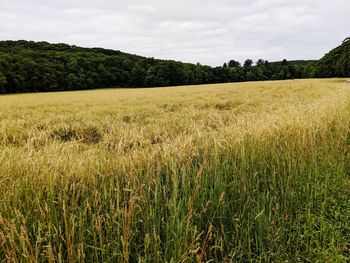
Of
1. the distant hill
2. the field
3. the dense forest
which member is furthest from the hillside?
the field

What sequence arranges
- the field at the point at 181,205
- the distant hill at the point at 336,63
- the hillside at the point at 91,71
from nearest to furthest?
the field at the point at 181,205 < the hillside at the point at 91,71 < the distant hill at the point at 336,63

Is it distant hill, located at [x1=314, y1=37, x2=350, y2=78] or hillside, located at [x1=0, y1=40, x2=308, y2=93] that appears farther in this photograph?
distant hill, located at [x1=314, y1=37, x2=350, y2=78]

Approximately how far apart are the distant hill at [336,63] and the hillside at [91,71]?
1182cm

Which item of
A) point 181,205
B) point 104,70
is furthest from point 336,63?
point 181,205

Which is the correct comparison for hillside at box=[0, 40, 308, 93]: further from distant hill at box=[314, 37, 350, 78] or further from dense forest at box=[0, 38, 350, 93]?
distant hill at box=[314, 37, 350, 78]

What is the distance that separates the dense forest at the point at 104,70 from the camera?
5966cm

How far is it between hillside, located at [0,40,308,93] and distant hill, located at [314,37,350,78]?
38.8 feet

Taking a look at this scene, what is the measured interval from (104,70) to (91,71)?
3132 mm

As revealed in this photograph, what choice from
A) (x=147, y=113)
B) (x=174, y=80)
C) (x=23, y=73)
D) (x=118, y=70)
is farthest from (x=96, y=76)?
(x=147, y=113)

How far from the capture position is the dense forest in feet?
196

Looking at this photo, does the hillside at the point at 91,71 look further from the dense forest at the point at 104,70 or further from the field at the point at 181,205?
the field at the point at 181,205

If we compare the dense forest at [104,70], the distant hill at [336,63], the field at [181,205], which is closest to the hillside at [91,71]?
the dense forest at [104,70]

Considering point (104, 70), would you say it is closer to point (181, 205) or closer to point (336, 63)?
point (336, 63)

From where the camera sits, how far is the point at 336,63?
77500mm
